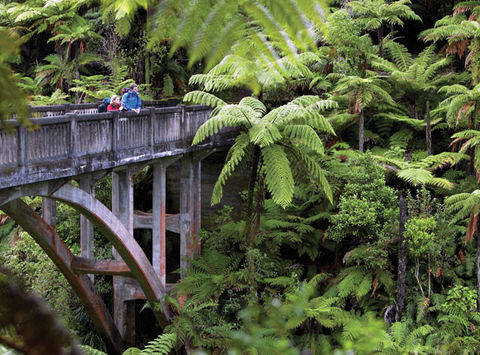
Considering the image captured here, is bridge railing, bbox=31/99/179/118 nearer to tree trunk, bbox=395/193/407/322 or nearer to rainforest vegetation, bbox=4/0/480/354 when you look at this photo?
rainforest vegetation, bbox=4/0/480/354

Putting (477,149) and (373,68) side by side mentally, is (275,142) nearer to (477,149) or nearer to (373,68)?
(477,149)

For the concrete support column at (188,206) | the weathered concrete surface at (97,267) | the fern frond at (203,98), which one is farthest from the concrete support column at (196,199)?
the weathered concrete surface at (97,267)

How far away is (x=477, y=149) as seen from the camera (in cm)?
984

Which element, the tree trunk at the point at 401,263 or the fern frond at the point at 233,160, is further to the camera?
the fern frond at the point at 233,160

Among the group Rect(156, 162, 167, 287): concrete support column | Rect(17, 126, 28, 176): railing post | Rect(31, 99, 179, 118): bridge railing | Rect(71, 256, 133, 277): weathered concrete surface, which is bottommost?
Rect(71, 256, 133, 277): weathered concrete surface

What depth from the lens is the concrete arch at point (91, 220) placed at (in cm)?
675

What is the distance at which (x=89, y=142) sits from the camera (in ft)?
24.3

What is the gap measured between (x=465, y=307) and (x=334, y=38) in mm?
6628

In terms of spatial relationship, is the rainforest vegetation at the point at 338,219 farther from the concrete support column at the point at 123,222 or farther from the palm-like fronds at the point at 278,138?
the concrete support column at the point at 123,222

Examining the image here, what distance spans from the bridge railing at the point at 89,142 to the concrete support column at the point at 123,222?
0.46 metres

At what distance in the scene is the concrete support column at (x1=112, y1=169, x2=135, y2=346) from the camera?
8.62 meters

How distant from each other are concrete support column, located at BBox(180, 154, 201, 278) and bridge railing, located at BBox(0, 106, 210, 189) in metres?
0.78

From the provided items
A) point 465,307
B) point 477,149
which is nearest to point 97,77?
point 477,149

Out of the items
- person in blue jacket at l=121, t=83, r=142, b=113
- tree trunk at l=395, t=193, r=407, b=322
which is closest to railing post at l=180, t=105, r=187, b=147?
person in blue jacket at l=121, t=83, r=142, b=113
